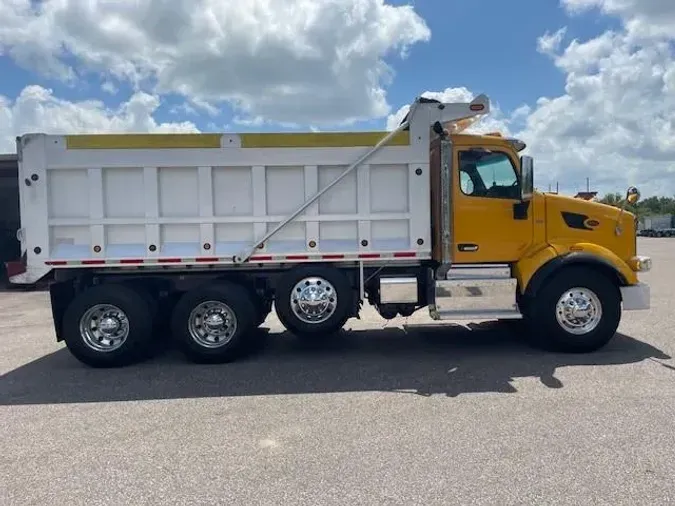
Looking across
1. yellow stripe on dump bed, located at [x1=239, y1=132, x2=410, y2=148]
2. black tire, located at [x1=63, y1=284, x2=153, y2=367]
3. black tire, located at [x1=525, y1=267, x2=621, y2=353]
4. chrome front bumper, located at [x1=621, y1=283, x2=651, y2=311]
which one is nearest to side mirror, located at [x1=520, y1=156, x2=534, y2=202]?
black tire, located at [x1=525, y1=267, x2=621, y2=353]

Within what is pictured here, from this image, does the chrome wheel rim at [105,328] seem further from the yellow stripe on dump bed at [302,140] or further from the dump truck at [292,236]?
the yellow stripe on dump bed at [302,140]

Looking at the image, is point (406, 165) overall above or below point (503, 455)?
above

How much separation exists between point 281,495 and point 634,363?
4866 millimetres

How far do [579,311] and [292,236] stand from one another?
149 inches

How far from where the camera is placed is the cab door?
7.12 m

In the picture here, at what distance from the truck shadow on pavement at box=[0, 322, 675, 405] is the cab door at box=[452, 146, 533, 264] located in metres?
1.39

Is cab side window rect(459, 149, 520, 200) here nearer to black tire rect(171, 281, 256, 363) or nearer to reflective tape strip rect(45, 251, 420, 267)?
reflective tape strip rect(45, 251, 420, 267)

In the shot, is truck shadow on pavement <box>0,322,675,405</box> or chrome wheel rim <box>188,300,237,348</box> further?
chrome wheel rim <box>188,300,237,348</box>

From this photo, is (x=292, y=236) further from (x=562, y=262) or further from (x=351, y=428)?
(x=562, y=262)

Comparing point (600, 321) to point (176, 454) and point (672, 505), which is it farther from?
point (176, 454)

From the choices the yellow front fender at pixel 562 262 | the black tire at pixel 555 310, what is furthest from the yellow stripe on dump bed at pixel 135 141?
the black tire at pixel 555 310

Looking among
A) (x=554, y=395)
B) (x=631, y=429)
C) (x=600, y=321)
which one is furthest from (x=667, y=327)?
(x=631, y=429)

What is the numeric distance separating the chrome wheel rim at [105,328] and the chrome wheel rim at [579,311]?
5.50 m

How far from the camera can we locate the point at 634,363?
6461 mm
